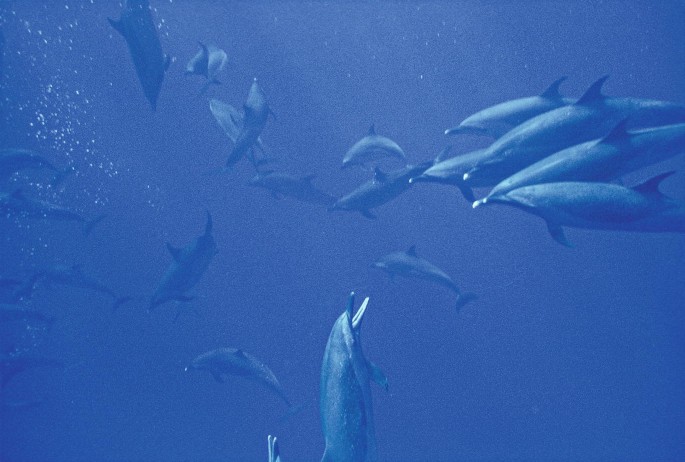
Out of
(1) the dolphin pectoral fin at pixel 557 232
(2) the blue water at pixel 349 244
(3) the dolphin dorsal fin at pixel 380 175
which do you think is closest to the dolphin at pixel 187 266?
(3) the dolphin dorsal fin at pixel 380 175

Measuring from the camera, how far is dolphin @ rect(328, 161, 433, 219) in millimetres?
5959

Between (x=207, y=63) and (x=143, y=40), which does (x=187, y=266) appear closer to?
(x=207, y=63)

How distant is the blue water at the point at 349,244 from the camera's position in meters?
20.2

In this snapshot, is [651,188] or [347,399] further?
[651,188]

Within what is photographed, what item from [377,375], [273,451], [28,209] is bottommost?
[273,451]

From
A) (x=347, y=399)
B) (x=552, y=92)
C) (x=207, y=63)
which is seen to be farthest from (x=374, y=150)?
(x=347, y=399)

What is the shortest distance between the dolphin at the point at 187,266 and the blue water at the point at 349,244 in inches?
533

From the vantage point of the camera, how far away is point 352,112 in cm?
2314

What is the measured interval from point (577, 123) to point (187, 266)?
14.2ft

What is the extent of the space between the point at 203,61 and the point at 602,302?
921 inches

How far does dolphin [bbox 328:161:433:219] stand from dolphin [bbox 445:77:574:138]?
1.46 meters

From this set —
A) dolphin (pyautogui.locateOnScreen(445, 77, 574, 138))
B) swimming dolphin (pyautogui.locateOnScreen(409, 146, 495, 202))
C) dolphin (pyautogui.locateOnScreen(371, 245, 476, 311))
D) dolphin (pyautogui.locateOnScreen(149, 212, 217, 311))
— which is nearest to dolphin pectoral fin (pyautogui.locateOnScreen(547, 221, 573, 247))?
swimming dolphin (pyautogui.locateOnScreen(409, 146, 495, 202))

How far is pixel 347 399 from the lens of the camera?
1486 millimetres

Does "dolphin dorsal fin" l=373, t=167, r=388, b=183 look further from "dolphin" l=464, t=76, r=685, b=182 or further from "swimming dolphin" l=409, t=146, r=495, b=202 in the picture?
"dolphin" l=464, t=76, r=685, b=182
